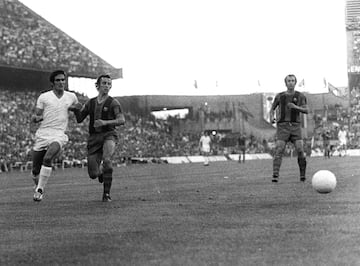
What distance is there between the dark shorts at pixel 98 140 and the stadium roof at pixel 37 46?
127 ft

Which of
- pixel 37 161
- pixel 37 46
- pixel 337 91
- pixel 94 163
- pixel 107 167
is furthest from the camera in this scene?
pixel 337 91

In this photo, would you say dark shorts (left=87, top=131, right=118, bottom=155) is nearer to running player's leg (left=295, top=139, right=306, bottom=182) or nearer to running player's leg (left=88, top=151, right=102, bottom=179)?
running player's leg (left=88, top=151, right=102, bottom=179)

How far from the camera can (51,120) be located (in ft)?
37.7

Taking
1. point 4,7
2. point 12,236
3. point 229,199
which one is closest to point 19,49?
point 4,7

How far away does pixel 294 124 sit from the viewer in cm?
1475

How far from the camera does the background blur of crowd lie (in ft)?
142

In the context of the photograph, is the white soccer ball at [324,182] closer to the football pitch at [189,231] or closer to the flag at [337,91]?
the football pitch at [189,231]

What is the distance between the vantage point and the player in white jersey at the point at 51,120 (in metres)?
11.4

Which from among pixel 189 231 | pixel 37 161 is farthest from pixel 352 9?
pixel 189 231

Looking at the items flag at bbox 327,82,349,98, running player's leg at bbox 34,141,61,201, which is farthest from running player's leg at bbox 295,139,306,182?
flag at bbox 327,82,349,98

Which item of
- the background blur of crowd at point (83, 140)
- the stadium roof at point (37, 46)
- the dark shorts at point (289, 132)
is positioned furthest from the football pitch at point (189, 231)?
the stadium roof at point (37, 46)

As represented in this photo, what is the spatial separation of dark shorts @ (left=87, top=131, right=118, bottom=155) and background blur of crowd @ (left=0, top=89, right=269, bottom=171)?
96.0 ft

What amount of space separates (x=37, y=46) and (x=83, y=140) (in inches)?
285

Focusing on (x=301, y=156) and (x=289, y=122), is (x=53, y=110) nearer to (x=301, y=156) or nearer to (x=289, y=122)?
(x=289, y=122)
